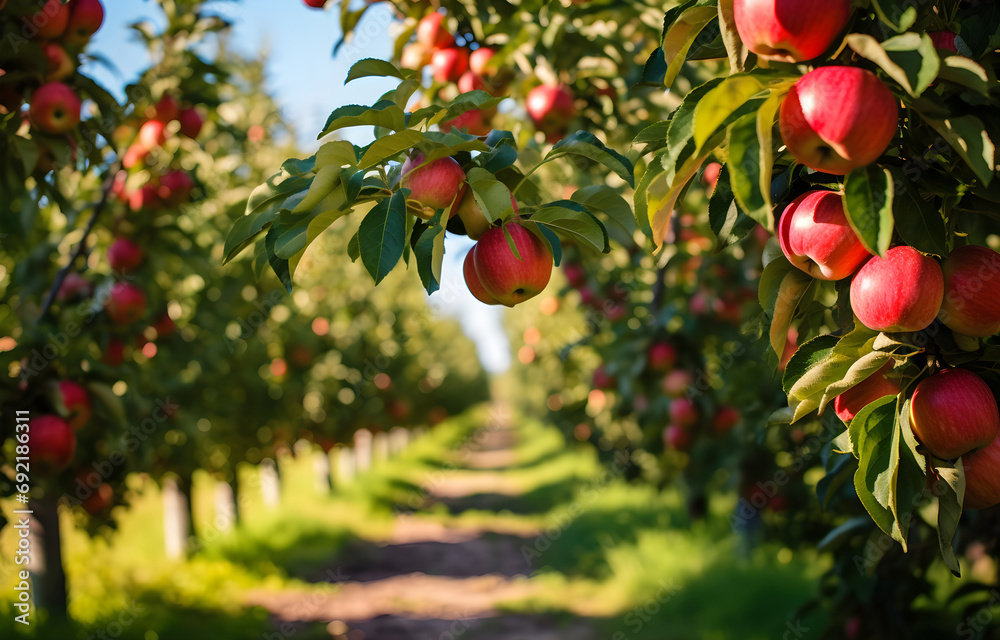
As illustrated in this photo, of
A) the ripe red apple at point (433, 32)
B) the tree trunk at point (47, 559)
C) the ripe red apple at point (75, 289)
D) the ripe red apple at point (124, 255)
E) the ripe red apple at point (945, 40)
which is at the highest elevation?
the ripe red apple at point (433, 32)

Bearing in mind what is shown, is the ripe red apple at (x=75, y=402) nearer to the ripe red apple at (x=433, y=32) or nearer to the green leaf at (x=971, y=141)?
the ripe red apple at (x=433, y=32)

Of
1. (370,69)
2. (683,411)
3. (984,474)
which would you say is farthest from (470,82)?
(683,411)

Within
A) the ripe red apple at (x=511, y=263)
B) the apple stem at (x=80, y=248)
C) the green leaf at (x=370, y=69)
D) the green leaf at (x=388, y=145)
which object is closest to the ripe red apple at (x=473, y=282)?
the ripe red apple at (x=511, y=263)

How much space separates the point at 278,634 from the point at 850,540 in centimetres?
475

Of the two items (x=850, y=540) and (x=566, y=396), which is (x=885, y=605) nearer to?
(x=850, y=540)

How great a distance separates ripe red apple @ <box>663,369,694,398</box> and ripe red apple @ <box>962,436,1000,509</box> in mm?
2871

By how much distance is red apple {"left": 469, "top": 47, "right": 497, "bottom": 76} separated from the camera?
2.23 m

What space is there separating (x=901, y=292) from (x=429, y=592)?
24.1 ft

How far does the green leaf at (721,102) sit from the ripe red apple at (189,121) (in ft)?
9.45

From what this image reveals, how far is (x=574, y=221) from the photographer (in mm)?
1204

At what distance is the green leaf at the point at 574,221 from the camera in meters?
1.18

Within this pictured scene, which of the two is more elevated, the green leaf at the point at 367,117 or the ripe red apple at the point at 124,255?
the ripe red apple at the point at 124,255

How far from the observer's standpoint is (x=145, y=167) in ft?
10.7

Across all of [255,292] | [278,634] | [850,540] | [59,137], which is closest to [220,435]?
[255,292]
